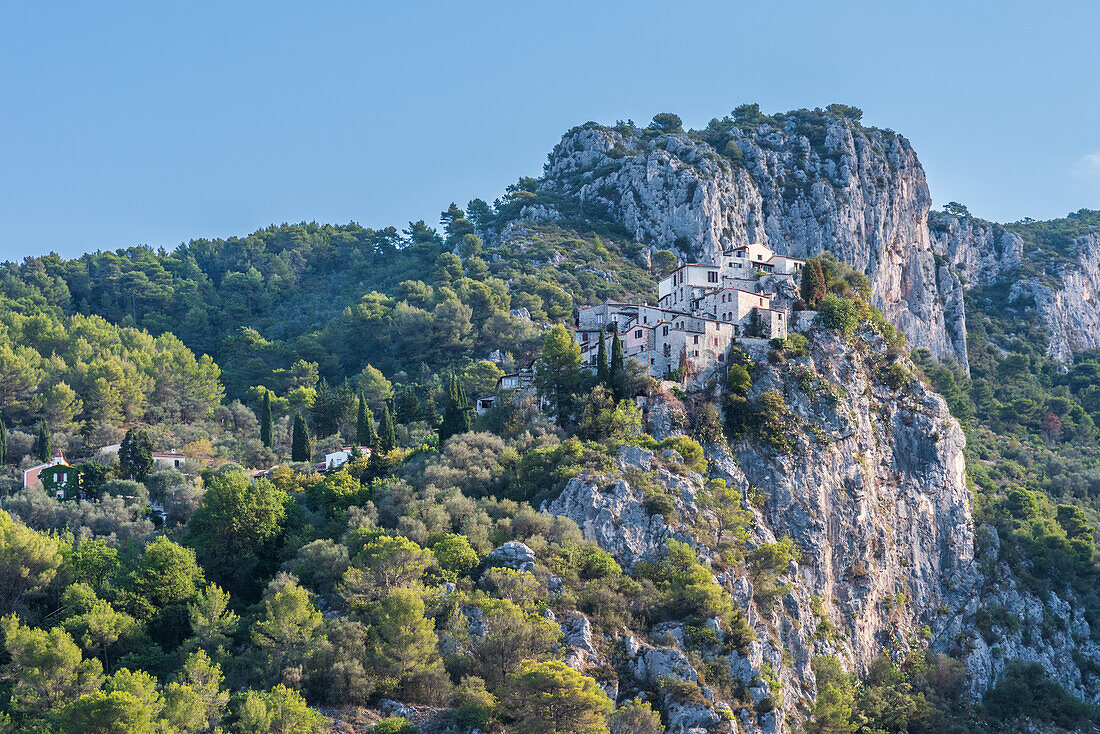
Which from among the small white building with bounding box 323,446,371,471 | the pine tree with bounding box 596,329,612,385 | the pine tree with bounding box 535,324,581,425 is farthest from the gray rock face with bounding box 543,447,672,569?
the small white building with bounding box 323,446,371,471

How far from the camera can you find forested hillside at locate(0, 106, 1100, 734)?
163 feet

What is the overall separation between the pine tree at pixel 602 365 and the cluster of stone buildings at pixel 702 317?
166 cm

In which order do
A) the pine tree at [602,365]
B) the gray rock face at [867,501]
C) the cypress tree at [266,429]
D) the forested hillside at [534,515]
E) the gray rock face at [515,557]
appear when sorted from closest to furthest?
the forested hillside at [534,515] → the gray rock face at [515,557] → the gray rock face at [867,501] → the pine tree at [602,365] → the cypress tree at [266,429]

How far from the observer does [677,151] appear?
5374 inches

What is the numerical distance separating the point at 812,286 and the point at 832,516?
63.3 feet

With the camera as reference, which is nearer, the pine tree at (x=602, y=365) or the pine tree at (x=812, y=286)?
the pine tree at (x=602, y=365)

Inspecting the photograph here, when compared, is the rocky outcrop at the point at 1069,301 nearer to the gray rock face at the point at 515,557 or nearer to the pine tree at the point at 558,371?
the pine tree at the point at 558,371

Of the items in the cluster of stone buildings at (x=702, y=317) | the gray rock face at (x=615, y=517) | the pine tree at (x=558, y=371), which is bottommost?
the gray rock face at (x=615, y=517)

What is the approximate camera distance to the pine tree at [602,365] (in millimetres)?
73750

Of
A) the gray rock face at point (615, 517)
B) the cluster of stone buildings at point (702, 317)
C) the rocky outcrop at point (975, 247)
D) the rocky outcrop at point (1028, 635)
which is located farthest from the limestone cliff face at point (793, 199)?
the gray rock face at point (615, 517)

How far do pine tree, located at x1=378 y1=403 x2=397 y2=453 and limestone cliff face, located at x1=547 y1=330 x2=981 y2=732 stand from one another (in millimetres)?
16433

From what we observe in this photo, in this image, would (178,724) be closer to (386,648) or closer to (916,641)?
(386,648)

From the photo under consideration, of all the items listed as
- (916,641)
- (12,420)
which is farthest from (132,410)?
(916,641)

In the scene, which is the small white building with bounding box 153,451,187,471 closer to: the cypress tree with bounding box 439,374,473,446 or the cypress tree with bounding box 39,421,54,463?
the cypress tree with bounding box 39,421,54,463
